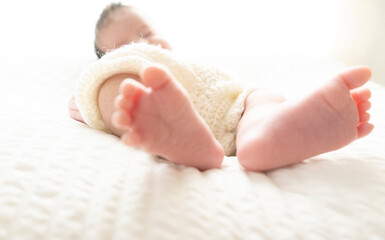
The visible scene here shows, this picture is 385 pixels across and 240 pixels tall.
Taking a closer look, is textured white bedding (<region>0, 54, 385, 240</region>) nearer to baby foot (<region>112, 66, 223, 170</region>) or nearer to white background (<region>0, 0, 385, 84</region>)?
baby foot (<region>112, 66, 223, 170</region>)

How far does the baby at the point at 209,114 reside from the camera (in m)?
0.46

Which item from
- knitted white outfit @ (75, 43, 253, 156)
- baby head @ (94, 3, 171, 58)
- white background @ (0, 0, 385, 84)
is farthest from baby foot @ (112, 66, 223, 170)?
white background @ (0, 0, 385, 84)

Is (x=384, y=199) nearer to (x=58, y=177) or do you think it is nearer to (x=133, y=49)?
(x=58, y=177)

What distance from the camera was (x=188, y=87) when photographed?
79cm

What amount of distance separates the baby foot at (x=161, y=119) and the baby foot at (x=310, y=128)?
0.25 feet

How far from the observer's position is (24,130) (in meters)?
0.57

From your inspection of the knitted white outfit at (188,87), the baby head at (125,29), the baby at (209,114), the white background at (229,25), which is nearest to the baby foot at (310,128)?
the baby at (209,114)

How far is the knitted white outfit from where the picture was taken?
68 centimetres

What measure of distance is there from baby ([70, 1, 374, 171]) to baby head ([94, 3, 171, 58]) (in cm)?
32

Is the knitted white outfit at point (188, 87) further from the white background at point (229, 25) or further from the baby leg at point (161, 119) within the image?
the white background at point (229, 25)

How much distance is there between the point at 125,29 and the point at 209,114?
0.47m

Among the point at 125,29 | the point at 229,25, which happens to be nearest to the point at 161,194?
the point at 125,29

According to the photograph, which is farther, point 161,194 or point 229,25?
point 229,25

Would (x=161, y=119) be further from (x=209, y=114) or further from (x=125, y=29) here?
(x=125, y=29)
